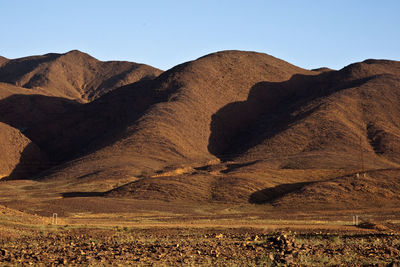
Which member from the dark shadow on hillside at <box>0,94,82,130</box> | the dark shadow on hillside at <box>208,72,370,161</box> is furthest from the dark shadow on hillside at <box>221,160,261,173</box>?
the dark shadow on hillside at <box>0,94,82,130</box>

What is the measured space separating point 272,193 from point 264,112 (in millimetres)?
52352

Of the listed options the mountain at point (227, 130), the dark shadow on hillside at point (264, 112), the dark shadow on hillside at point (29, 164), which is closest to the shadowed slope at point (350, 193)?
the mountain at point (227, 130)

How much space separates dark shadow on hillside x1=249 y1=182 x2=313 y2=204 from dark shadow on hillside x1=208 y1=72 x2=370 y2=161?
26845 mm

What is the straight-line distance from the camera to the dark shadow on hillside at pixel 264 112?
101m

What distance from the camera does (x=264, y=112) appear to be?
11650cm

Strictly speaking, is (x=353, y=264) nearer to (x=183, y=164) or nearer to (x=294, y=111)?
(x=183, y=164)

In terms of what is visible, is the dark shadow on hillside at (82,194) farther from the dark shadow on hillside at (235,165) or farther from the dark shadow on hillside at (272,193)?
the dark shadow on hillside at (235,165)

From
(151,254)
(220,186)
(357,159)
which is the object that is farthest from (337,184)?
(151,254)

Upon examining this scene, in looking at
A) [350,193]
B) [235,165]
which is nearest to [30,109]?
[235,165]

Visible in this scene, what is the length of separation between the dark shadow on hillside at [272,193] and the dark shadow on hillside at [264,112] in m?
26.8

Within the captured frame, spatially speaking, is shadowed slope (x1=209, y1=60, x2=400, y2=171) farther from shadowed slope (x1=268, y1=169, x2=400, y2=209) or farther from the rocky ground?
the rocky ground

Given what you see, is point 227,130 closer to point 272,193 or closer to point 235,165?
point 235,165

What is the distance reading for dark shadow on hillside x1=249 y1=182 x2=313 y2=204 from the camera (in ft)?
208

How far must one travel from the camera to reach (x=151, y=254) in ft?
58.8
